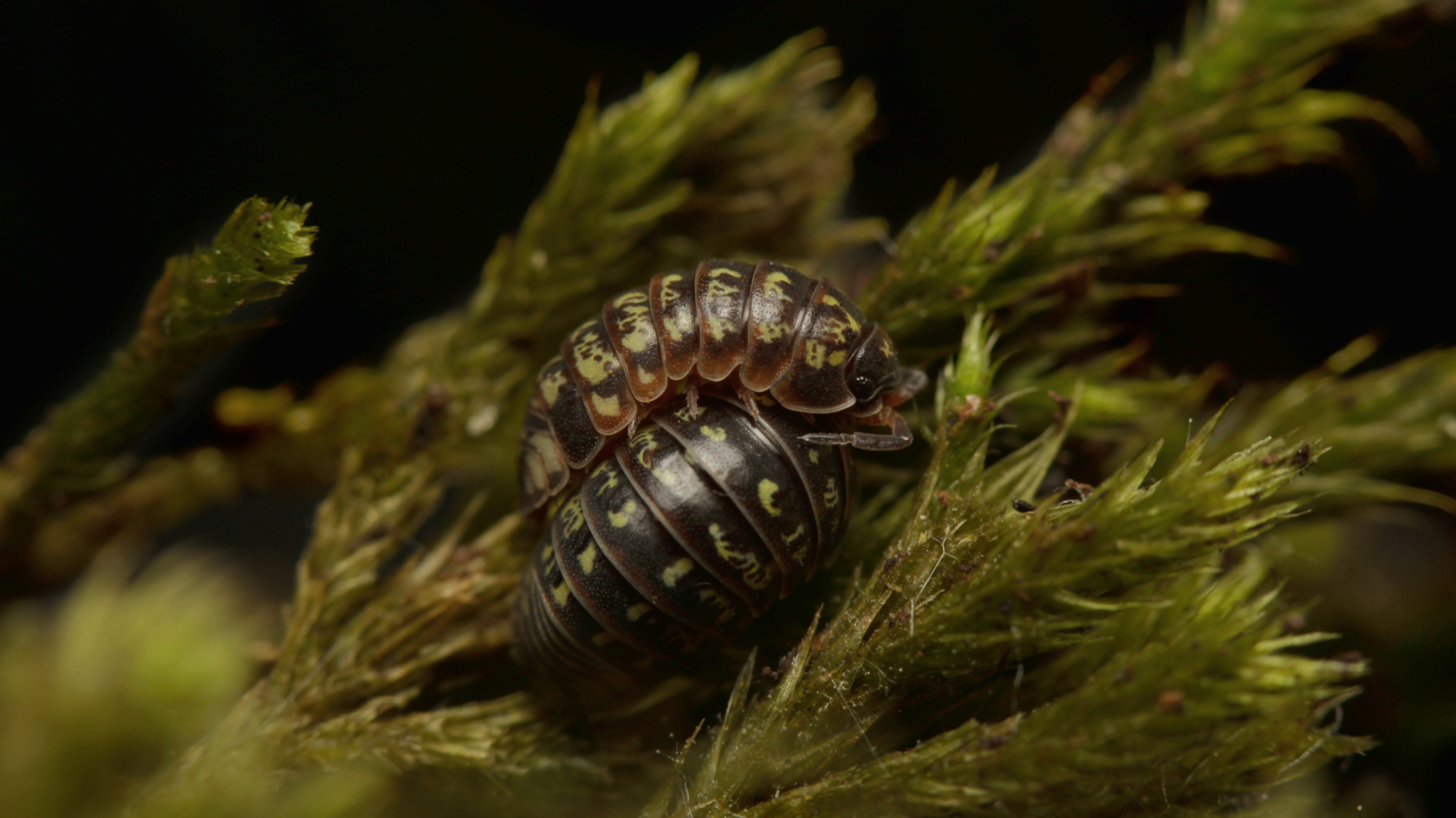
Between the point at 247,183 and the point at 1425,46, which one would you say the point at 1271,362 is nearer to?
the point at 1425,46

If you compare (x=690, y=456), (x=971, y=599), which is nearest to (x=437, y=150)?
(x=690, y=456)

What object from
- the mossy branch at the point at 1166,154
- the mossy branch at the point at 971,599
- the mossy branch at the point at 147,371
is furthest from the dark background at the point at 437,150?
the mossy branch at the point at 971,599

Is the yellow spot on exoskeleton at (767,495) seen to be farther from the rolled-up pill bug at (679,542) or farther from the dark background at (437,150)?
the dark background at (437,150)

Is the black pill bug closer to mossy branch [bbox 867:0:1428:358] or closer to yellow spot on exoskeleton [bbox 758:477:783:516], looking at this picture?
yellow spot on exoskeleton [bbox 758:477:783:516]

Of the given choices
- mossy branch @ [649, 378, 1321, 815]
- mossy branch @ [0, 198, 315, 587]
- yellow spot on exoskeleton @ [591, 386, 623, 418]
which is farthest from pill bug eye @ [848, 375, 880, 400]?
mossy branch @ [0, 198, 315, 587]

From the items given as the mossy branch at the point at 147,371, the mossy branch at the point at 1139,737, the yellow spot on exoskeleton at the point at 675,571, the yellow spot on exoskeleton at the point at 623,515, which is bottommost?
the mossy branch at the point at 1139,737

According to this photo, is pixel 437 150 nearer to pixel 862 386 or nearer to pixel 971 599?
pixel 862 386

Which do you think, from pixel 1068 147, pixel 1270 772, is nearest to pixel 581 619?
pixel 1270 772
